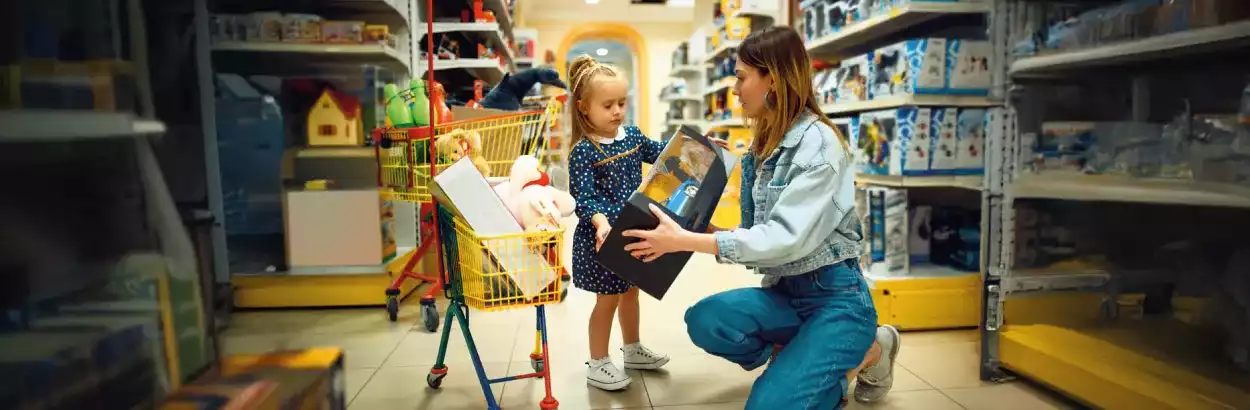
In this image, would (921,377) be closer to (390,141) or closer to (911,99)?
(911,99)

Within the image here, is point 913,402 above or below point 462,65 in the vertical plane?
below

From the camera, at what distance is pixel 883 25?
2.64m

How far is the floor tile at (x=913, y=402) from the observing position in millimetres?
1643

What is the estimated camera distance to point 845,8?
2592 millimetres

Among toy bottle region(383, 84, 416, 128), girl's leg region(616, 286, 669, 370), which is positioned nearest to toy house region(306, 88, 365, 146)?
toy bottle region(383, 84, 416, 128)

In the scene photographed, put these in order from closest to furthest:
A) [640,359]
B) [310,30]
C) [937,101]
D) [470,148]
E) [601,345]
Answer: [470,148] < [601,345] < [640,359] < [937,101] < [310,30]

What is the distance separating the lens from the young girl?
169cm

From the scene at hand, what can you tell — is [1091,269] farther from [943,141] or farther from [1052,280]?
[943,141]

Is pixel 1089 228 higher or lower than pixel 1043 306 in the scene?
higher

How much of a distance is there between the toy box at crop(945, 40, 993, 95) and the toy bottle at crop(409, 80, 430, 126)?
1815 millimetres

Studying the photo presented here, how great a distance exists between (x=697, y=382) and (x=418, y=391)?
769 millimetres

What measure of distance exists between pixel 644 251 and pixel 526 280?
30 cm

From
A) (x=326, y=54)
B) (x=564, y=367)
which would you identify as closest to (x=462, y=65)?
(x=326, y=54)

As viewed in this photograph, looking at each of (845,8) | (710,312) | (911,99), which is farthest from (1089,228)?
(710,312)
